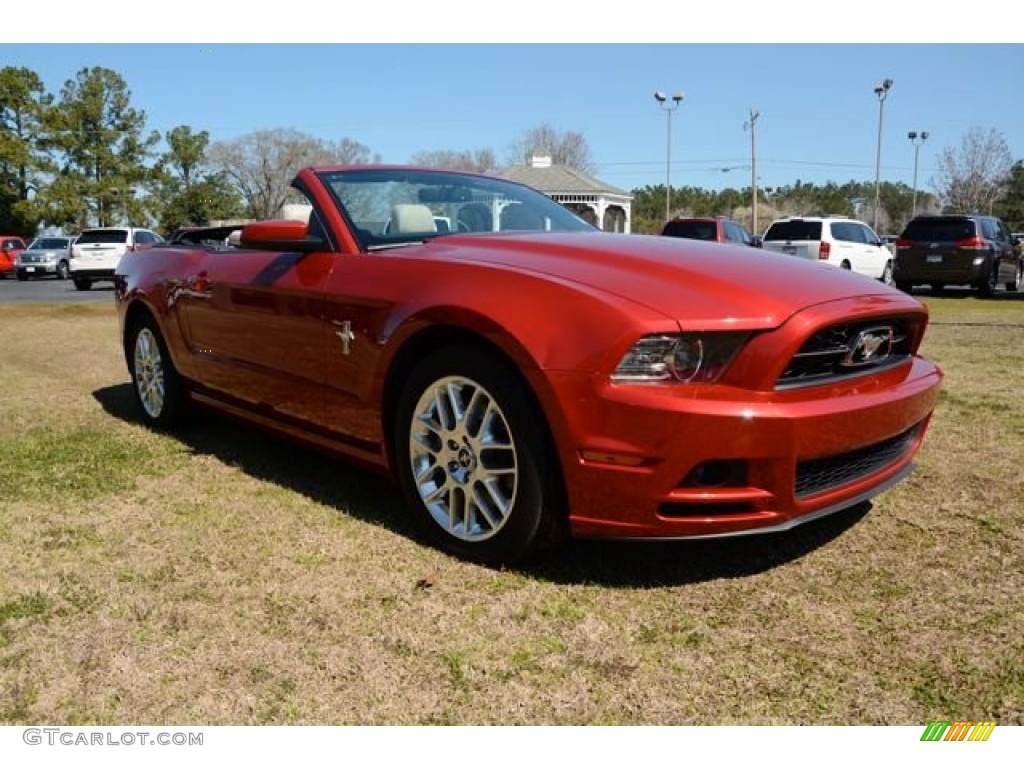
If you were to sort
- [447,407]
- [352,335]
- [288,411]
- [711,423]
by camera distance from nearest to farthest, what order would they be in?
[711,423] < [447,407] < [352,335] < [288,411]

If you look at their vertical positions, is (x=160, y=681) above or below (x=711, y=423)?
below

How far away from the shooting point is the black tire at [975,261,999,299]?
53.6ft

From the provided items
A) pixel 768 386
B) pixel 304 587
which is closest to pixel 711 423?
pixel 768 386

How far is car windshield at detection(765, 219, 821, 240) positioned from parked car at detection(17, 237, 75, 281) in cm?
2217

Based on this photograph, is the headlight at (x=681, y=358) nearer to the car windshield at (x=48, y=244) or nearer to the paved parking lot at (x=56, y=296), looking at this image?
the paved parking lot at (x=56, y=296)

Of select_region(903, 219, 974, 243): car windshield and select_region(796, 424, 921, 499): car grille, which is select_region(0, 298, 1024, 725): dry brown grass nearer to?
select_region(796, 424, 921, 499): car grille

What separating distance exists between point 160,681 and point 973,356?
7.59 m

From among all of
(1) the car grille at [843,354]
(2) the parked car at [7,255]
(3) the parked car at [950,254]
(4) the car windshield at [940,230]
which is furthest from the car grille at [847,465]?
(2) the parked car at [7,255]

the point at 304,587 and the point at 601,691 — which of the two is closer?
the point at 601,691

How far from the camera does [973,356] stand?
7.74m

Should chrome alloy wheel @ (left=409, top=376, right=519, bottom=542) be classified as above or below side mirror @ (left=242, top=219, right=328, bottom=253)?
below

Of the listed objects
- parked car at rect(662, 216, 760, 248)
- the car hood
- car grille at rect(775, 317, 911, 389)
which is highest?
parked car at rect(662, 216, 760, 248)

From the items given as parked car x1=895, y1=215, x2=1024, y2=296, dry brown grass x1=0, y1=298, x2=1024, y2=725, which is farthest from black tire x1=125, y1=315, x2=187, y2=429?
parked car x1=895, y1=215, x2=1024, y2=296

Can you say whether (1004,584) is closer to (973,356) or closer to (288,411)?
(288,411)
